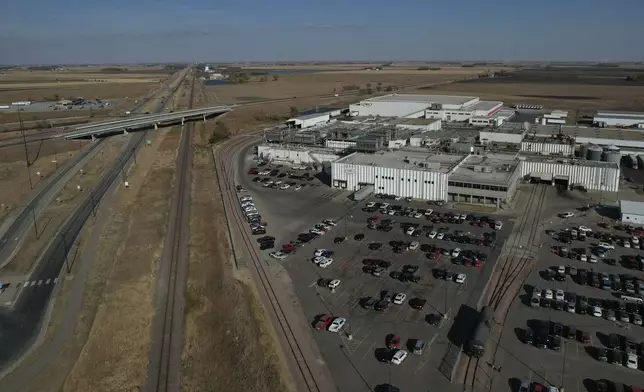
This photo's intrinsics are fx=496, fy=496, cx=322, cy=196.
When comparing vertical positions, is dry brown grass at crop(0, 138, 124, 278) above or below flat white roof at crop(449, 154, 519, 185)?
below

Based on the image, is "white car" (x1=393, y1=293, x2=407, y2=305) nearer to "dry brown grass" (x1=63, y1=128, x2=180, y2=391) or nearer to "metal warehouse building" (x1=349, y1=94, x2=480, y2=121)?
"dry brown grass" (x1=63, y1=128, x2=180, y2=391)

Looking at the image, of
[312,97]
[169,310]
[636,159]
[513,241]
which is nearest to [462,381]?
[169,310]

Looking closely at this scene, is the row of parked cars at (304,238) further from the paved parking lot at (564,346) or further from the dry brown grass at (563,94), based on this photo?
the dry brown grass at (563,94)

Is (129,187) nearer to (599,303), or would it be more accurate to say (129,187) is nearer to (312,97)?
(599,303)

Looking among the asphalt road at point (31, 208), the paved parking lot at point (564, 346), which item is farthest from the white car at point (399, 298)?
the asphalt road at point (31, 208)

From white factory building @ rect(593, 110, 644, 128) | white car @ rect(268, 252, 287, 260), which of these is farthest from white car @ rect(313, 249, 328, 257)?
white factory building @ rect(593, 110, 644, 128)

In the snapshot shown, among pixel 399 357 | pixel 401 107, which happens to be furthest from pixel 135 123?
pixel 399 357
